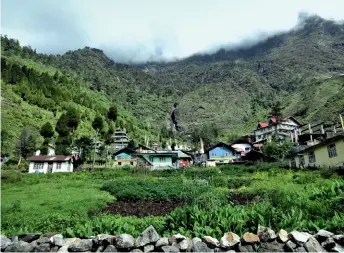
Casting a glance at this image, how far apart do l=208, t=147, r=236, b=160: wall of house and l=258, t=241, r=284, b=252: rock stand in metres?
66.3

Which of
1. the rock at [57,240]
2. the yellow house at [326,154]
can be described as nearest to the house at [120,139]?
the yellow house at [326,154]

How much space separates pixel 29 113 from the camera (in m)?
85.1

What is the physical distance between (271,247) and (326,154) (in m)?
34.2

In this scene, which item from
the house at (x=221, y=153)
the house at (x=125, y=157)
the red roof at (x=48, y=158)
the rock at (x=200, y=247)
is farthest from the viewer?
the house at (x=221, y=153)

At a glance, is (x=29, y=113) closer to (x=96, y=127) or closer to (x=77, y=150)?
(x=96, y=127)

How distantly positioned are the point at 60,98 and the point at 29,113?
2069 centimetres

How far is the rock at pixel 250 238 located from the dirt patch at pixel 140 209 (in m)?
8.20

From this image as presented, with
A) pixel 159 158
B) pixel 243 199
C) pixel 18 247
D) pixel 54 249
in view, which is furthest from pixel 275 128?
pixel 18 247

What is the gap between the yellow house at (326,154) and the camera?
32750mm

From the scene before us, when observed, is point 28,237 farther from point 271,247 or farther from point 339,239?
point 339,239

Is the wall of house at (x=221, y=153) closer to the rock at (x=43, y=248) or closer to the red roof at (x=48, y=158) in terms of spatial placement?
the red roof at (x=48, y=158)

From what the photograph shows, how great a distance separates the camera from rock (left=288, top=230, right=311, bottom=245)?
6.75 metres

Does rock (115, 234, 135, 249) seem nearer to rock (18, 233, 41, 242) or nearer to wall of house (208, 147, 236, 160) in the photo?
rock (18, 233, 41, 242)

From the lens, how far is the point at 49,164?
177ft
